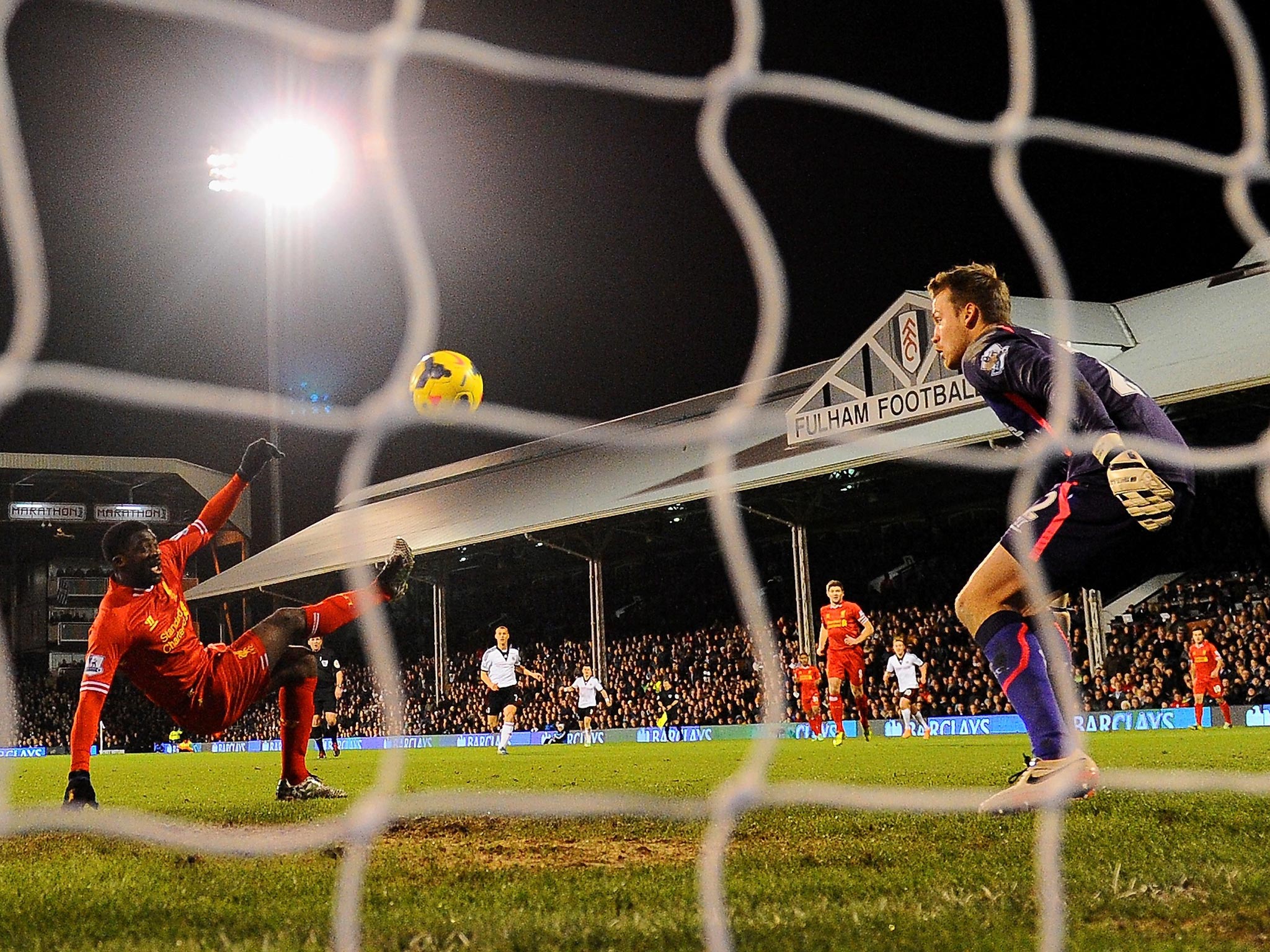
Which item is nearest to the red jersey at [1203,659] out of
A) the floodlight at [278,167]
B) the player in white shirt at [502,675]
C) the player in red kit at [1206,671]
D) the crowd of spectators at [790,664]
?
the player in red kit at [1206,671]

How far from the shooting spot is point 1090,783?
395 cm

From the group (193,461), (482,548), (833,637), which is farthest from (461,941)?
(193,461)

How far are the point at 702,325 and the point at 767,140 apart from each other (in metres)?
10.2

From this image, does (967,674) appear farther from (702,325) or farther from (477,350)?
(477,350)

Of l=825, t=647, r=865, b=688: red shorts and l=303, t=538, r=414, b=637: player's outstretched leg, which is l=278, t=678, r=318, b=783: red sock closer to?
l=303, t=538, r=414, b=637: player's outstretched leg

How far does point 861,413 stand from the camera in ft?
64.2

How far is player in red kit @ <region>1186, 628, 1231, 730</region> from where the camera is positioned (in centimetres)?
1505

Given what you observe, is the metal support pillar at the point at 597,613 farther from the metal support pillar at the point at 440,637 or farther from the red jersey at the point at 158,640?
the red jersey at the point at 158,640

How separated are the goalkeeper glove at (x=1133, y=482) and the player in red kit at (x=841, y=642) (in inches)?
380

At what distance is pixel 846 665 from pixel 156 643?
9.15 metres

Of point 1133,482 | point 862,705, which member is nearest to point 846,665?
point 862,705

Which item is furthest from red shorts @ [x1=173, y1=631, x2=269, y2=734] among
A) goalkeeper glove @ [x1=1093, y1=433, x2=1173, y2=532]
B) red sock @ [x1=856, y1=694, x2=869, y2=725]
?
red sock @ [x1=856, y1=694, x2=869, y2=725]

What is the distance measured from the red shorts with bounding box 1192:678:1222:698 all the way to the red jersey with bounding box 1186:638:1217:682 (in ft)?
0.06

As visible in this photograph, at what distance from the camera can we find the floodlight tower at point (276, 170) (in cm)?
1914
